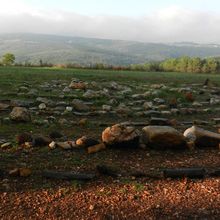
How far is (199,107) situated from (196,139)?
7247mm

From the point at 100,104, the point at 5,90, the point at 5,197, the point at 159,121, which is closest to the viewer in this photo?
the point at 5,197

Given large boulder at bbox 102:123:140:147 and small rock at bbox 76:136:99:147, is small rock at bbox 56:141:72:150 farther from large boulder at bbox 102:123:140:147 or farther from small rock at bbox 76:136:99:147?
large boulder at bbox 102:123:140:147

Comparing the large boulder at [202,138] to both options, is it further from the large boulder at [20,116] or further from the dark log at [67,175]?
the large boulder at [20,116]

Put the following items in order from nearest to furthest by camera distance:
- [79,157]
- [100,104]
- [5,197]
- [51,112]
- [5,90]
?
[5,197] < [79,157] < [51,112] < [100,104] < [5,90]

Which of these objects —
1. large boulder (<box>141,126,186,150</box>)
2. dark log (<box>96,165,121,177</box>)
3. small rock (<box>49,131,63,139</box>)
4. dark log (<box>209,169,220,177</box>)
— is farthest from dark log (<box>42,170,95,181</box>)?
small rock (<box>49,131,63,139</box>)

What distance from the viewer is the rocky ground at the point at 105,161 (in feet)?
20.3

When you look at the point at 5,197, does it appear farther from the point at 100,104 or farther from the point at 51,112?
the point at 100,104

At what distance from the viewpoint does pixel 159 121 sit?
1160cm

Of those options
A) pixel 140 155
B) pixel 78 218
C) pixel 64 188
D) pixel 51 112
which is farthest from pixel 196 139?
pixel 51 112

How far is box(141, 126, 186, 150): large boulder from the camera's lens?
902cm

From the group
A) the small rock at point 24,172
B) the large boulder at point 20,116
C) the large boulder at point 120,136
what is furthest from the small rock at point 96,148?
the large boulder at point 20,116

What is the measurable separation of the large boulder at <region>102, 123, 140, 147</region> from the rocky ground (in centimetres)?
2

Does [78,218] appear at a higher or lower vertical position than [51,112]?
higher

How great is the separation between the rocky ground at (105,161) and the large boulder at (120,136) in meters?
0.02
